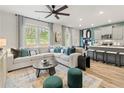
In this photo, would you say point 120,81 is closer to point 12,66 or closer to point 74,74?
point 74,74

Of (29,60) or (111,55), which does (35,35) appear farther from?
(111,55)

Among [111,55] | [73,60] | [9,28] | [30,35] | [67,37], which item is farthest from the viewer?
[67,37]

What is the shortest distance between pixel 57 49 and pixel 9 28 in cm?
281

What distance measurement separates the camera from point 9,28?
17.8 ft

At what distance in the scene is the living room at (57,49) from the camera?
10.1 ft

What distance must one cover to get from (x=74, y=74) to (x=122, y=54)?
12.0 ft

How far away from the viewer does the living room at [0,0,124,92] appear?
3.07 metres

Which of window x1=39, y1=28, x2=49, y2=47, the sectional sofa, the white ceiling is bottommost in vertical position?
the sectional sofa

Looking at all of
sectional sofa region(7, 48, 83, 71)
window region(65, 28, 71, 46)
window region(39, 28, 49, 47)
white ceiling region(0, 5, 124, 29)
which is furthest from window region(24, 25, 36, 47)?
window region(65, 28, 71, 46)

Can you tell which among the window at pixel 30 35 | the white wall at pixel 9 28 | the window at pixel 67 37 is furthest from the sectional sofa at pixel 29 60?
the window at pixel 67 37

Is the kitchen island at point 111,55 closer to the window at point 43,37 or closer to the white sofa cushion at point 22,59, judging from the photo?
the window at point 43,37

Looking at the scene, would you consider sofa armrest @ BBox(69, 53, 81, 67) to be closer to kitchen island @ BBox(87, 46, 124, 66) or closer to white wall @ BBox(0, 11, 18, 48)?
kitchen island @ BBox(87, 46, 124, 66)

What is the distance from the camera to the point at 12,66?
162 inches

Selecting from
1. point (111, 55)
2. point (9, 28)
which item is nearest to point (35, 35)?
point (9, 28)
